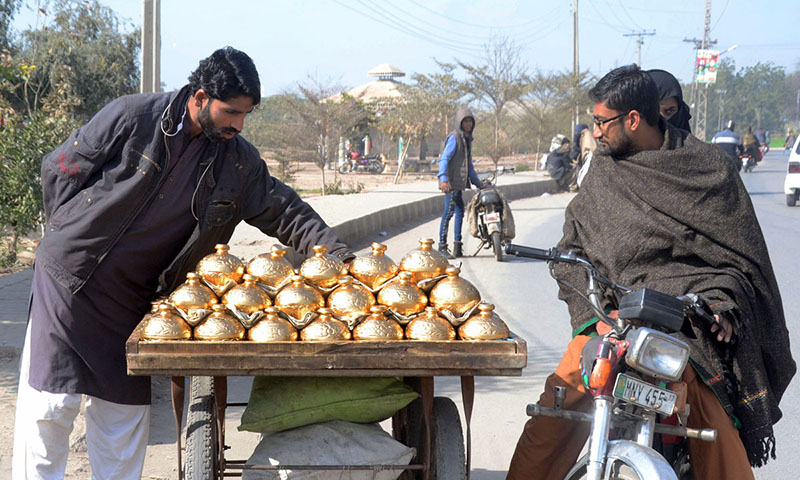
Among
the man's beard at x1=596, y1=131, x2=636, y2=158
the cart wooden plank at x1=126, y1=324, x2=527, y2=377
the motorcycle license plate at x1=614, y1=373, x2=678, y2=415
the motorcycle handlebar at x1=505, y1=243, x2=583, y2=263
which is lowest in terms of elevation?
the motorcycle license plate at x1=614, y1=373, x2=678, y2=415

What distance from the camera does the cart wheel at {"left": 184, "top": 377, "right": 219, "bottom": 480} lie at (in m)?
2.73

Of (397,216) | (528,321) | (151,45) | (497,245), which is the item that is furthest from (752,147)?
(528,321)

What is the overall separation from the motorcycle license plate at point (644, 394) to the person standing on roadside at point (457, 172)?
26.0ft

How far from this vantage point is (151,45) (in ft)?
30.0

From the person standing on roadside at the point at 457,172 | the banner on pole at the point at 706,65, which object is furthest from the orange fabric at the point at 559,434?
the banner on pole at the point at 706,65

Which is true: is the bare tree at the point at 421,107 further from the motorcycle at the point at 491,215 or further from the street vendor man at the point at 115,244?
the street vendor man at the point at 115,244

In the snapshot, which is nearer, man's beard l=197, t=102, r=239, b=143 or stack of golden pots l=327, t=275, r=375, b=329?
stack of golden pots l=327, t=275, r=375, b=329

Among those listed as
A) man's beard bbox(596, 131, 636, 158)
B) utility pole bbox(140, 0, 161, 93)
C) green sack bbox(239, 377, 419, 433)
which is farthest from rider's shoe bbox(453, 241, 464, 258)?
green sack bbox(239, 377, 419, 433)

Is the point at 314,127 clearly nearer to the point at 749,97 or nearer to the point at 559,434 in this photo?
the point at 559,434

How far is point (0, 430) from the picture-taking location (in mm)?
4180

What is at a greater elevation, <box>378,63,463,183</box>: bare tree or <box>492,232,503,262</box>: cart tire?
<box>378,63,463,183</box>: bare tree

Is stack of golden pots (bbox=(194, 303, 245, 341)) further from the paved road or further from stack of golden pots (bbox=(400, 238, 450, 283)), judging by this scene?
the paved road

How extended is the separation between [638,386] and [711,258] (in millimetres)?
575

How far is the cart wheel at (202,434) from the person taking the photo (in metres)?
2.73
